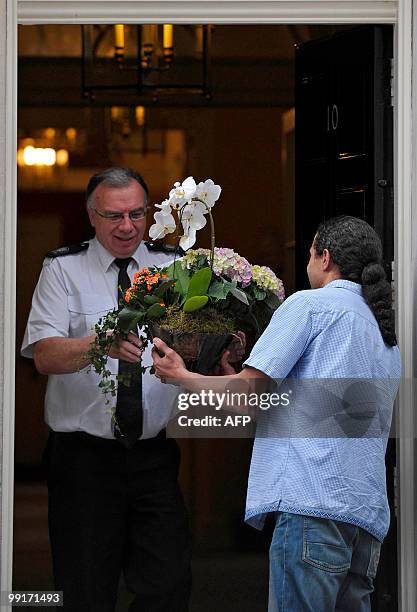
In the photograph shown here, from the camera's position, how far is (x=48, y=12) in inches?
179

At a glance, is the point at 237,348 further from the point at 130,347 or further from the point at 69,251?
the point at 69,251

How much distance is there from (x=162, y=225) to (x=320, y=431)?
3.04 feet

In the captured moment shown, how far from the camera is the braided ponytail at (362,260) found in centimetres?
400

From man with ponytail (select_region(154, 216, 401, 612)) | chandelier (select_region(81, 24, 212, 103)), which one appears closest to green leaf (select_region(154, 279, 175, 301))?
man with ponytail (select_region(154, 216, 401, 612))

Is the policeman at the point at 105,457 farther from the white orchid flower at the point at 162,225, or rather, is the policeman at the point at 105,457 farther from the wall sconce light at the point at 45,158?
the wall sconce light at the point at 45,158

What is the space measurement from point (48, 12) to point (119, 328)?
47.6 inches

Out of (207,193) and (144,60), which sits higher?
(144,60)

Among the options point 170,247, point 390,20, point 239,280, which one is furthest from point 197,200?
point 390,20

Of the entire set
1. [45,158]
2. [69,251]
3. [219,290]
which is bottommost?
[219,290]

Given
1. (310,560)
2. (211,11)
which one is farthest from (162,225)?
(310,560)

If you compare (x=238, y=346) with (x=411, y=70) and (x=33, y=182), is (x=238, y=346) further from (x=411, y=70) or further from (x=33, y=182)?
(x=33, y=182)

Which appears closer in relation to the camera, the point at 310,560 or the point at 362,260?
the point at 310,560

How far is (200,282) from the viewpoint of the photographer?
→ 4.22 m

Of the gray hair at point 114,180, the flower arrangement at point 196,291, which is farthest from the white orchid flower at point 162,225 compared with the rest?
the gray hair at point 114,180
